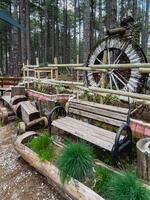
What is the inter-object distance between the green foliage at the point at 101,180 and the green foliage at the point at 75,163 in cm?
15

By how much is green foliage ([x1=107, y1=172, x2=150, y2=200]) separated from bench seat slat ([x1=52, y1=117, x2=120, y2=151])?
652 mm

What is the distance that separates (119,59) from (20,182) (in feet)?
12.8

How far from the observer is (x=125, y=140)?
11.6 ft

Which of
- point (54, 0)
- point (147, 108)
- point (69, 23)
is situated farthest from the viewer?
point (69, 23)

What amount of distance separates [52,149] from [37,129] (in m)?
1.52

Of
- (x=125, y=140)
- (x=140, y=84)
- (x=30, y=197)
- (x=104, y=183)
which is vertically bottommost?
(x=30, y=197)

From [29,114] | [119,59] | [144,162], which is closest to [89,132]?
[144,162]

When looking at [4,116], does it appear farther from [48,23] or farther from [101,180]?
[48,23]

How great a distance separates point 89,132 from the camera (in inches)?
157

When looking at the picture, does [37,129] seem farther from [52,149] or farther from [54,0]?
[54,0]

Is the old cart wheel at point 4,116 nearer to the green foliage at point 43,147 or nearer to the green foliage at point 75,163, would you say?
the green foliage at point 43,147

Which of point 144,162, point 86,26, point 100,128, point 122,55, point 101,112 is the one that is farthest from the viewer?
point 86,26

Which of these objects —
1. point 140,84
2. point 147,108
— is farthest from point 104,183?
point 140,84

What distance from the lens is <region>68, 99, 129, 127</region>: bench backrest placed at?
4066mm
